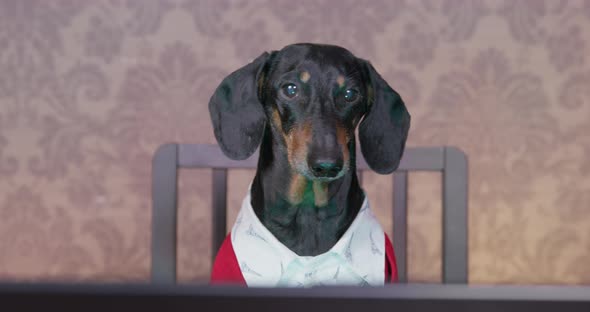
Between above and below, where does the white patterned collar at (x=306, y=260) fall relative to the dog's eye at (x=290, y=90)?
below

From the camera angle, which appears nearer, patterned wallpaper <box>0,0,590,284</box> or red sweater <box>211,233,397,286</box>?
red sweater <box>211,233,397,286</box>

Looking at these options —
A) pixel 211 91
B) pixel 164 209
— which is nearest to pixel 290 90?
pixel 164 209

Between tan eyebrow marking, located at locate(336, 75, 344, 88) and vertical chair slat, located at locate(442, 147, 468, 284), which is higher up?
tan eyebrow marking, located at locate(336, 75, 344, 88)

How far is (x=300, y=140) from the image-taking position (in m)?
1.10

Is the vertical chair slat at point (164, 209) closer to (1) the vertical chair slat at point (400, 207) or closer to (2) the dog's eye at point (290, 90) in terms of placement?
(2) the dog's eye at point (290, 90)

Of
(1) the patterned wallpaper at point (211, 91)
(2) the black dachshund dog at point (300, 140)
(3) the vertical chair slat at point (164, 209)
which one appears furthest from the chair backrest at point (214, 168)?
(1) the patterned wallpaper at point (211, 91)

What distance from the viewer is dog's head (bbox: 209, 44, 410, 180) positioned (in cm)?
112

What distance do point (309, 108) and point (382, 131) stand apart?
0.56ft

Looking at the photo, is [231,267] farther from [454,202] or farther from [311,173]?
[454,202]

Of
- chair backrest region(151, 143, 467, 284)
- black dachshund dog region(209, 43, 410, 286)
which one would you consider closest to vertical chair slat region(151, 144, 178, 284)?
chair backrest region(151, 143, 467, 284)

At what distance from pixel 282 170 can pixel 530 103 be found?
1.16 metres

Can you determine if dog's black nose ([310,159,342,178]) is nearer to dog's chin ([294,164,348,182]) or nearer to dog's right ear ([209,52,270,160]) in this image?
dog's chin ([294,164,348,182])

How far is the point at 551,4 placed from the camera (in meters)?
2.02

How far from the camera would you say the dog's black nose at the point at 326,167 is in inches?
41.4
